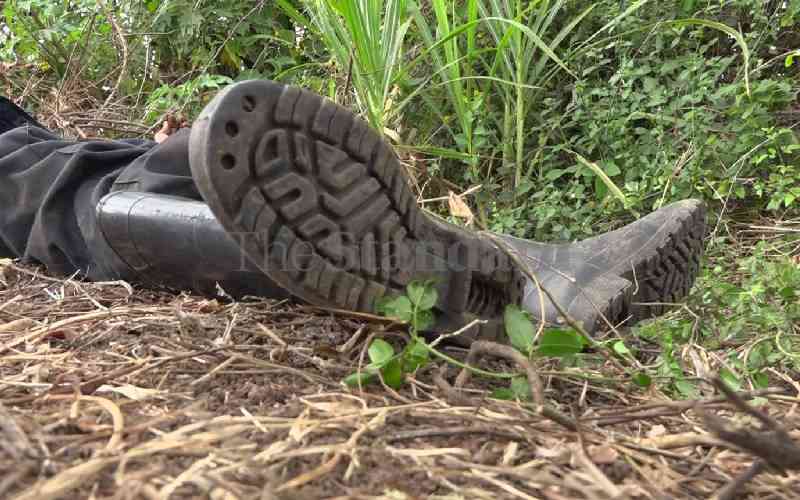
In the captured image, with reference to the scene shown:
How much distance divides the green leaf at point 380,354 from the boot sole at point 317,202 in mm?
66

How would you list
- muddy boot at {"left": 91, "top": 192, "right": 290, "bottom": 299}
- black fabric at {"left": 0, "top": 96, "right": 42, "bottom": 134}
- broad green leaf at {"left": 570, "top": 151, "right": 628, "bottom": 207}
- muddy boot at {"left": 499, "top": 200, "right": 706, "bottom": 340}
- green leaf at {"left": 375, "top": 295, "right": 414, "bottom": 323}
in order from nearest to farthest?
green leaf at {"left": 375, "top": 295, "right": 414, "bottom": 323} → muddy boot at {"left": 91, "top": 192, "right": 290, "bottom": 299} → muddy boot at {"left": 499, "top": 200, "right": 706, "bottom": 340} → black fabric at {"left": 0, "top": 96, "right": 42, "bottom": 134} → broad green leaf at {"left": 570, "top": 151, "right": 628, "bottom": 207}

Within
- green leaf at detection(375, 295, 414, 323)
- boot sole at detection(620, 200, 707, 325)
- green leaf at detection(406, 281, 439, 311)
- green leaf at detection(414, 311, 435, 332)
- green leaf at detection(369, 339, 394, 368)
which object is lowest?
boot sole at detection(620, 200, 707, 325)

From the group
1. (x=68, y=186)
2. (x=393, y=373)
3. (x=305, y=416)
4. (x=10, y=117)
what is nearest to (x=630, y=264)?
(x=393, y=373)

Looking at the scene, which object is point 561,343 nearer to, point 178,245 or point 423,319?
point 423,319

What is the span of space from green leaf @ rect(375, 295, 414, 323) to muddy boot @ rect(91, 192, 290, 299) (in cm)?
22

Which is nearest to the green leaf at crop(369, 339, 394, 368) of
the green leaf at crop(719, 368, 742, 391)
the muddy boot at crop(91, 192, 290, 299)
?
the muddy boot at crop(91, 192, 290, 299)

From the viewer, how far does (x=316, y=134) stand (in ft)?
2.67

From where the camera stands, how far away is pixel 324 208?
32.7 inches

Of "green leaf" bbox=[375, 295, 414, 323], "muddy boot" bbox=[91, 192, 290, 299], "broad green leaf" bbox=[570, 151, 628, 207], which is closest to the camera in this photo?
"green leaf" bbox=[375, 295, 414, 323]

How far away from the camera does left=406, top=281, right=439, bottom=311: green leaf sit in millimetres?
869

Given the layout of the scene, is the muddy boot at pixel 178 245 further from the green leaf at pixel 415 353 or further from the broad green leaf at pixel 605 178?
the broad green leaf at pixel 605 178

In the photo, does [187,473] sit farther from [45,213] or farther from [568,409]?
[45,213]

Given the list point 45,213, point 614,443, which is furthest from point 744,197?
point 45,213

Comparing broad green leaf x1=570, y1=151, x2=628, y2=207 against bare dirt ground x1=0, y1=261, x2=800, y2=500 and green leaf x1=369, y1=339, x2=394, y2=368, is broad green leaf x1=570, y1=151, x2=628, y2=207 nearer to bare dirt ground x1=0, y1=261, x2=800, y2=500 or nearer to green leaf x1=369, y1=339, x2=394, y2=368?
bare dirt ground x1=0, y1=261, x2=800, y2=500
